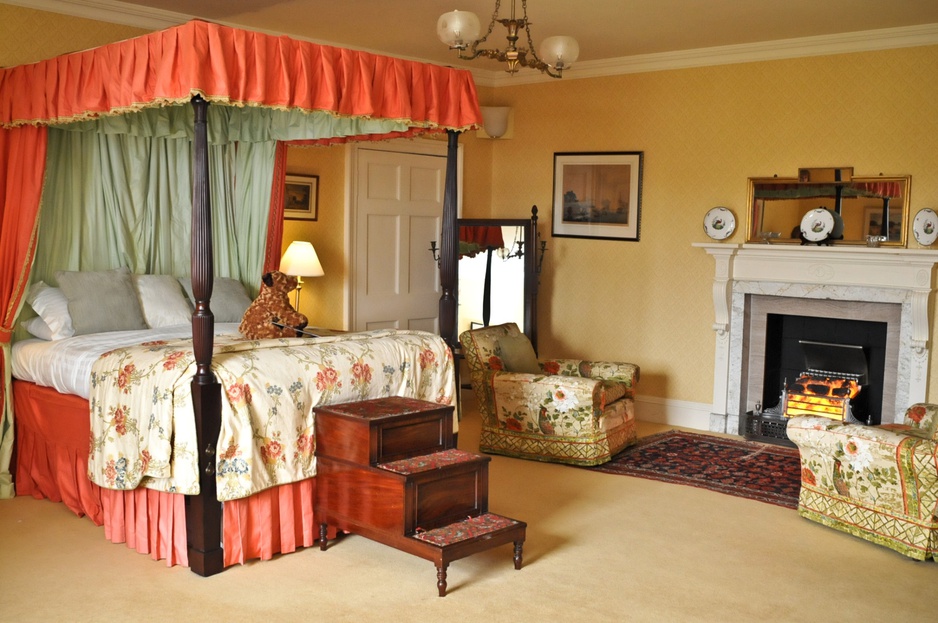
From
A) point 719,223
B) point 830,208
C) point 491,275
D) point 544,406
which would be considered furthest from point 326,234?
point 830,208

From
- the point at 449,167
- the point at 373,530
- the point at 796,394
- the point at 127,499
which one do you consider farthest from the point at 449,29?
the point at 796,394

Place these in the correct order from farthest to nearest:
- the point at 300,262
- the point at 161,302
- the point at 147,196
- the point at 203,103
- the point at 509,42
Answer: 1. the point at 300,262
2. the point at 147,196
3. the point at 161,302
4. the point at 509,42
5. the point at 203,103

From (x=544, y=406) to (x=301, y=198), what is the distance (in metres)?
2.38

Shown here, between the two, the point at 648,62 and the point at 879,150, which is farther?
the point at 648,62

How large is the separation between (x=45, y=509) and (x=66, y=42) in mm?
2690

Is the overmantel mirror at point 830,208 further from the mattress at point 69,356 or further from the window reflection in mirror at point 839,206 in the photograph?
the mattress at point 69,356

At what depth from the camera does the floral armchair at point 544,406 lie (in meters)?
5.75

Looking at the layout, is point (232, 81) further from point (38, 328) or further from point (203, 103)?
point (38, 328)

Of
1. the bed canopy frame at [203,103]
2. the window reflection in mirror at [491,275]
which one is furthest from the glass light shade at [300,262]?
the window reflection in mirror at [491,275]

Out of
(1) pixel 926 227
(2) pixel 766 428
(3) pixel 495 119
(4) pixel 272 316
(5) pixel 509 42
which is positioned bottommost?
(2) pixel 766 428

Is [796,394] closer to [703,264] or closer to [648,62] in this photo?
[703,264]

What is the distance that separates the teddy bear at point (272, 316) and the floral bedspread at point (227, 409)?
0.49 m

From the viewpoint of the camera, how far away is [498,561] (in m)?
4.11

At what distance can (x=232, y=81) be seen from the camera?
3693 millimetres
